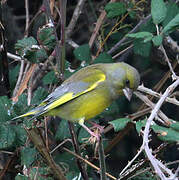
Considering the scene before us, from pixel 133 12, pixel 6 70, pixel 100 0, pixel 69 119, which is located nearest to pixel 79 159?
pixel 69 119

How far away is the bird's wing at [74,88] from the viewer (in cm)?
300

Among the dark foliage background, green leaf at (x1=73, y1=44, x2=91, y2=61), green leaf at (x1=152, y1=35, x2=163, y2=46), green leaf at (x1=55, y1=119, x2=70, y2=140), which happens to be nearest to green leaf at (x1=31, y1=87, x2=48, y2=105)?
the dark foliage background

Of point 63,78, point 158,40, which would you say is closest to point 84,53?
point 63,78

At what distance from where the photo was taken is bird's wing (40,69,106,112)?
3.00 metres

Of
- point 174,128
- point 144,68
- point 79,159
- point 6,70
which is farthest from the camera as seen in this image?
point 144,68

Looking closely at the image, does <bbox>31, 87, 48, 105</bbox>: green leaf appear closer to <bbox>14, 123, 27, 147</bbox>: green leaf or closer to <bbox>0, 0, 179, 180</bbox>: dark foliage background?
<bbox>0, 0, 179, 180</bbox>: dark foliage background

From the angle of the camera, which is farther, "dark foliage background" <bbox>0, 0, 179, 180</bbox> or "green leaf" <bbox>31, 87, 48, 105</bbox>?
"green leaf" <bbox>31, 87, 48, 105</bbox>

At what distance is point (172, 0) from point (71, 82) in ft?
4.05

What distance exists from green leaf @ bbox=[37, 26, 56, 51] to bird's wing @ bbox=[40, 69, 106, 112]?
29 centimetres

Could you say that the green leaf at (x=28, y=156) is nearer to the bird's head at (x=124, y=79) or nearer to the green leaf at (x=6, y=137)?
the green leaf at (x=6, y=137)

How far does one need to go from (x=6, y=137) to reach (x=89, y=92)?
2.20 ft

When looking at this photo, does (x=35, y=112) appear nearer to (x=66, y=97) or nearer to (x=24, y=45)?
(x=66, y=97)

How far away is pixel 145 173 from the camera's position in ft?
9.40

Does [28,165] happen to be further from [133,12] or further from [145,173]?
[133,12]
